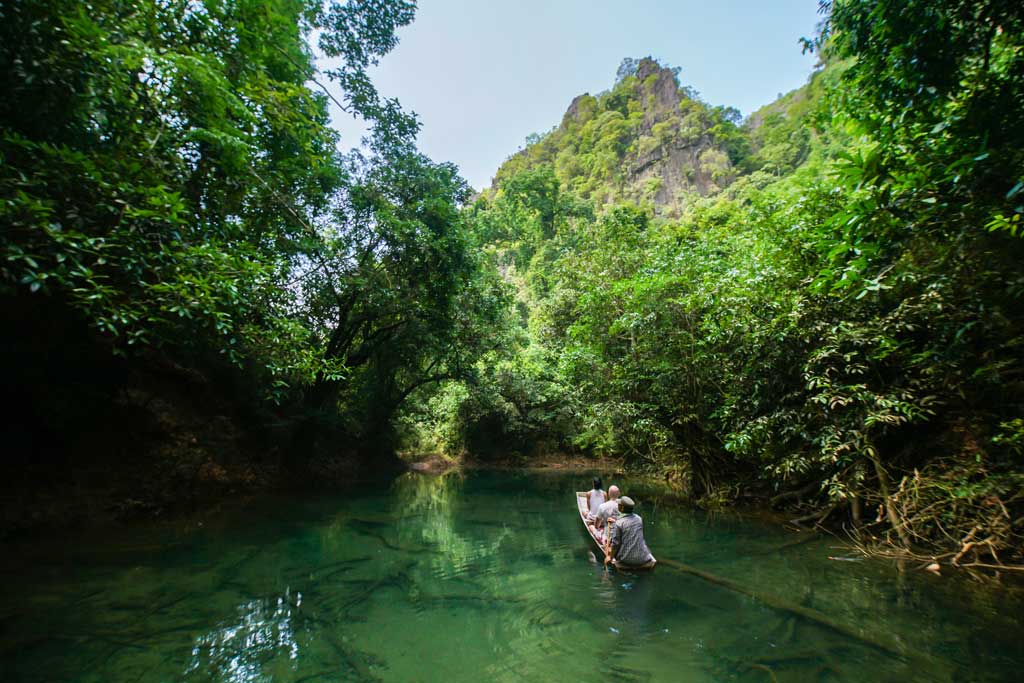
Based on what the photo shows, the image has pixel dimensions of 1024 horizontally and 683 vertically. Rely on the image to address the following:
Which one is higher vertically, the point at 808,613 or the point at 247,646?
the point at 247,646

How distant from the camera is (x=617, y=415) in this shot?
454 inches

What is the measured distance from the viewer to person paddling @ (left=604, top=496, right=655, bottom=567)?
618cm

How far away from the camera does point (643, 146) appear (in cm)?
5275

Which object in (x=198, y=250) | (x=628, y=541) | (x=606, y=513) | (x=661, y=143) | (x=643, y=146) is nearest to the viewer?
(x=198, y=250)

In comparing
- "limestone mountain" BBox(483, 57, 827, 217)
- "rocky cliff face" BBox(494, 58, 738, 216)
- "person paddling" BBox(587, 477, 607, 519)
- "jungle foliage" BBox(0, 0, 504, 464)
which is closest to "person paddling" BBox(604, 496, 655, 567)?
"person paddling" BBox(587, 477, 607, 519)

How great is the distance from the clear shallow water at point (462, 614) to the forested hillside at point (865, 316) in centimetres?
152

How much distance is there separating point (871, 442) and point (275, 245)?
12.7m

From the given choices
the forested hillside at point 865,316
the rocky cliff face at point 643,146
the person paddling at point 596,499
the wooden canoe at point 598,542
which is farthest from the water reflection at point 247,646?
the rocky cliff face at point 643,146

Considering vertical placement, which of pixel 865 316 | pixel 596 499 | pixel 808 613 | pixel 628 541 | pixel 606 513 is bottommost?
pixel 808 613

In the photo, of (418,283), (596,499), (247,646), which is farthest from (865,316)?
(418,283)

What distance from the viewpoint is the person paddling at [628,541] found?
6.18 m

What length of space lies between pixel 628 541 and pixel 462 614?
261cm

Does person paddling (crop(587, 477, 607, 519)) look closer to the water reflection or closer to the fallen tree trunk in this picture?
the fallen tree trunk

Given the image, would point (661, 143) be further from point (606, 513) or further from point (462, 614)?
point (462, 614)
